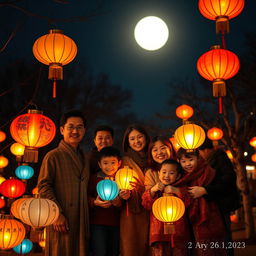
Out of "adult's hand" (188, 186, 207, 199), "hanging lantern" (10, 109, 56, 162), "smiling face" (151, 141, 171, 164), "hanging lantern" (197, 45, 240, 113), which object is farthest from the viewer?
"hanging lantern" (197, 45, 240, 113)

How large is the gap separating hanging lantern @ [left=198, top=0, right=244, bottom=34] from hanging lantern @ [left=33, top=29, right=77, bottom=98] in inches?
82.7

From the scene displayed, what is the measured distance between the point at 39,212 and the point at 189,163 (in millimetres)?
1817

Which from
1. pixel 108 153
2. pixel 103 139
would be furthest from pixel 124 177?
pixel 103 139

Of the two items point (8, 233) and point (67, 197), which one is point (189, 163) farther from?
point (8, 233)

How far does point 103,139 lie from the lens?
4.90 metres

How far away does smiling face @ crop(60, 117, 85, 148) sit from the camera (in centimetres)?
438

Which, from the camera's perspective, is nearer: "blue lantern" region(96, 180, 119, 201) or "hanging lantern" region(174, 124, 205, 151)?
"blue lantern" region(96, 180, 119, 201)

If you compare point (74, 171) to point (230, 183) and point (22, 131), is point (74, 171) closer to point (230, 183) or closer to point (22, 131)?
point (22, 131)

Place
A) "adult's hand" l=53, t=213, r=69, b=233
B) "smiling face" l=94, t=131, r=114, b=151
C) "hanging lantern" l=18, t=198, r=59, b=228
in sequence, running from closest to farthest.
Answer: "hanging lantern" l=18, t=198, r=59, b=228
"adult's hand" l=53, t=213, r=69, b=233
"smiling face" l=94, t=131, r=114, b=151

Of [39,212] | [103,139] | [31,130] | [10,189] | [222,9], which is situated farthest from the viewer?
[10,189]

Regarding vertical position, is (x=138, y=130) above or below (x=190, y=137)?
below

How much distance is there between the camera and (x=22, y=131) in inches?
201

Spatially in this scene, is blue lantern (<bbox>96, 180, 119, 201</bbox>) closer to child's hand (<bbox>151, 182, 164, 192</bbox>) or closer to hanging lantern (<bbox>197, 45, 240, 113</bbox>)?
child's hand (<bbox>151, 182, 164, 192</bbox>)

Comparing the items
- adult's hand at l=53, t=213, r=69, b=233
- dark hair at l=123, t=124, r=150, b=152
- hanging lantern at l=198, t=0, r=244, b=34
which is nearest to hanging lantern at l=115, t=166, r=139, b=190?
dark hair at l=123, t=124, r=150, b=152
